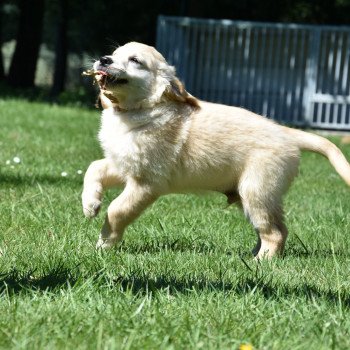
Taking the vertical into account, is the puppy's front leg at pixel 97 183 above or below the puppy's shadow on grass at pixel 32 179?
above

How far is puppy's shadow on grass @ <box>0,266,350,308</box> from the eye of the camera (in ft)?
10.4

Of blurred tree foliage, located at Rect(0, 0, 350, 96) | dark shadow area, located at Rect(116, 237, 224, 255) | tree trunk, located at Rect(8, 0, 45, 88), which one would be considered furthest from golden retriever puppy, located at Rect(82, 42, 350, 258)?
tree trunk, located at Rect(8, 0, 45, 88)

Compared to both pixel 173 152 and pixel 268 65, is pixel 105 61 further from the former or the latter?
pixel 268 65

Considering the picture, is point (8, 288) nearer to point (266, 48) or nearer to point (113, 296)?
point (113, 296)

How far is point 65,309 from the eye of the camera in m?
2.87

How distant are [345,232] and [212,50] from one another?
11438 millimetres

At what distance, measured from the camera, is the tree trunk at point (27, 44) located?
21031 mm

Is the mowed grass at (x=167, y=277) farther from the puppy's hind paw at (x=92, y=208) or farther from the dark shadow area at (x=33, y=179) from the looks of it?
the puppy's hind paw at (x=92, y=208)

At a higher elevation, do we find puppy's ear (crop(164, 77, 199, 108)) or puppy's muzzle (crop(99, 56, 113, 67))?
puppy's muzzle (crop(99, 56, 113, 67))

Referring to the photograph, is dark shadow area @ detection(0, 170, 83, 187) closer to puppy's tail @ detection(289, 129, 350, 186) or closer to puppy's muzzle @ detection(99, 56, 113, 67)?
puppy's muzzle @ detection(99, 56, 113, 67)

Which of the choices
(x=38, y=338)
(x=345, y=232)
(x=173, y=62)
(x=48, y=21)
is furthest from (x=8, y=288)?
(x=48, y=21)

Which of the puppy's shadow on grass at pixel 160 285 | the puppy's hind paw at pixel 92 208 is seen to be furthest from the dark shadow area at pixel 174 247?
the puppy's shadow on grass at pixel 160 285

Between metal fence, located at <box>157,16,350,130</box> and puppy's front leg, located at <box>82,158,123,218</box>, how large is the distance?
1128 cm

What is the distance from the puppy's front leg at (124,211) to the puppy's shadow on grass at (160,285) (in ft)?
2.39
